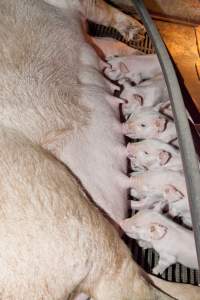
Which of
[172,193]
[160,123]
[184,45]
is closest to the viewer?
[172,193]

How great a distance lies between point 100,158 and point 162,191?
1.21 feet

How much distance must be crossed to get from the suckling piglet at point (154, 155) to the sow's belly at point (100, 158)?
0.32 ft

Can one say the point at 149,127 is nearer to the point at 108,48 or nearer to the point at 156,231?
the point at 156,231

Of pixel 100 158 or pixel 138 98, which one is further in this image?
pixel 138 98

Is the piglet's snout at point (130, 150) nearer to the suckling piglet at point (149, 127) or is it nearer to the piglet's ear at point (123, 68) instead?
the suckling piglet at point (149, 127)

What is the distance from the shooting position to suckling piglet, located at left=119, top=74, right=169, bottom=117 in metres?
2.87

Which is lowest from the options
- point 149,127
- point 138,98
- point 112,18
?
point 149,127

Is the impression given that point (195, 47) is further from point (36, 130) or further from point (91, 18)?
point (36, 130)

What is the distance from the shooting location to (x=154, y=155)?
2.57m

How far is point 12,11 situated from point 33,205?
116 cm

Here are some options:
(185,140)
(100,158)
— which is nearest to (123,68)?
(100,158)

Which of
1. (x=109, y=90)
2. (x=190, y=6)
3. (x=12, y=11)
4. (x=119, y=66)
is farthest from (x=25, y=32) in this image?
(x=190, y=6)

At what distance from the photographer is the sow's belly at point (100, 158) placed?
87.4 inches

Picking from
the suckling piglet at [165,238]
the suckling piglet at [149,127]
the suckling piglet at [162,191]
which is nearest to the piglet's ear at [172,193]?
the suckling piglet at [162,191]
